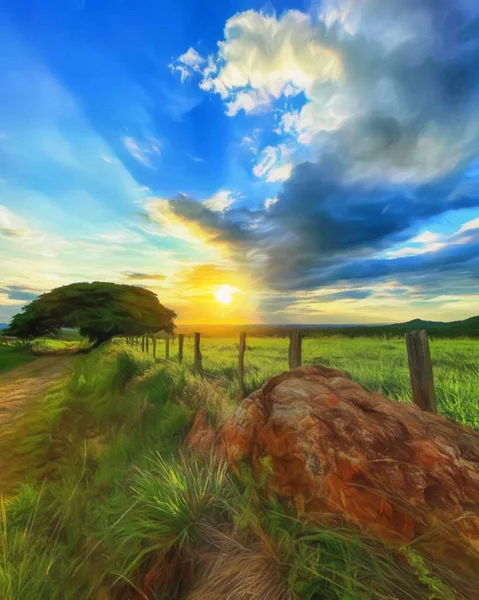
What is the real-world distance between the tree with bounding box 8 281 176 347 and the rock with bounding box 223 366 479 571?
2797 cm

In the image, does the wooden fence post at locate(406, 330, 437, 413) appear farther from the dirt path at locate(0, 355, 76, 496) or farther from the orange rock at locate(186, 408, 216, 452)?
the dirt path at locate(0, 355, 76, 496)

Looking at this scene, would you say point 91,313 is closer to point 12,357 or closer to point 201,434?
point 12,357

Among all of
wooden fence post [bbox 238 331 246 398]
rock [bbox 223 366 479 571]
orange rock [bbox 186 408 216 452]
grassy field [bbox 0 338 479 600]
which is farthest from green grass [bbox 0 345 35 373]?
rock [bbox 223 366 479 571]

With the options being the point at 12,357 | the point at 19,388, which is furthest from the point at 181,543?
the point at 12,357

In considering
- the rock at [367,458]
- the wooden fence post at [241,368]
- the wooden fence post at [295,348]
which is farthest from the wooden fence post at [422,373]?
the wooden fence post at [241,368]

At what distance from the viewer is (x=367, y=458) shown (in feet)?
8.91

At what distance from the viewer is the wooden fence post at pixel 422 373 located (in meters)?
4.64

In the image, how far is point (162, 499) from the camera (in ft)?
10.5

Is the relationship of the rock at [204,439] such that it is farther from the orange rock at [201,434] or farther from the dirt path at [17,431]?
the dirt path at [17,431]

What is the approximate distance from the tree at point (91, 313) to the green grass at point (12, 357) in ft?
5.01

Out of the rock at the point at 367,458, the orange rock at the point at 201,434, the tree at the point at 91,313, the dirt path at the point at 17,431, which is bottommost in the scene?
the dirt path at the point at 17,431

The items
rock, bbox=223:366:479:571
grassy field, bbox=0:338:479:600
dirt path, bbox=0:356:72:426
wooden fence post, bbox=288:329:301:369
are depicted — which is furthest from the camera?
dirt path, bbox=0:356:72:426

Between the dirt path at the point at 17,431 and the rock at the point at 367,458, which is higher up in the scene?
the rock at the point at 367,458

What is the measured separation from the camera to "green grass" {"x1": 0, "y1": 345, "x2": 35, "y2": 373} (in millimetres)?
19509
